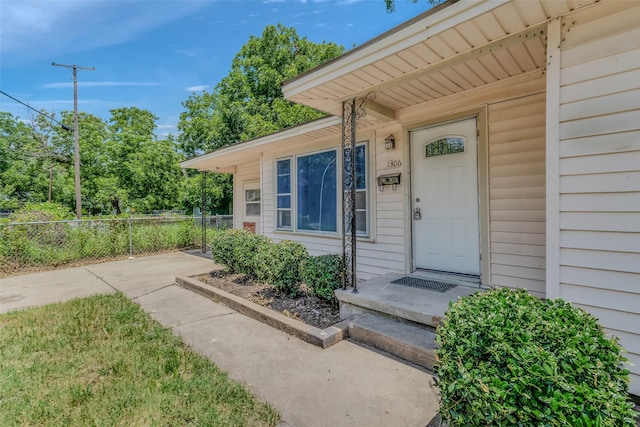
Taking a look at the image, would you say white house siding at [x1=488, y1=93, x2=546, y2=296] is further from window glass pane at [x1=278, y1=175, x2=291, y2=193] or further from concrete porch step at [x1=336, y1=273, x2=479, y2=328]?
window glass pane at [x1=278, y1=175, x2=291, y2=193]

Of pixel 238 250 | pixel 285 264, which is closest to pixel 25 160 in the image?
pixel 238 250

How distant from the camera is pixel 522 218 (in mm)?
3176

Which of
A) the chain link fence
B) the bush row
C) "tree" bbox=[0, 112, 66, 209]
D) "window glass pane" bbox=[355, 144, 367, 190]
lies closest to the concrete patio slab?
the chain link fence

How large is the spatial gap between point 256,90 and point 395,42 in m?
15.8

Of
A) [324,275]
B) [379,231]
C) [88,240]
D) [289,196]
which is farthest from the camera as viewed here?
[88,240]

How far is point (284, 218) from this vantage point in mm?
6555

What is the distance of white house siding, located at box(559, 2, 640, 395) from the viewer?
186cm

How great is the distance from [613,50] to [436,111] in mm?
1943

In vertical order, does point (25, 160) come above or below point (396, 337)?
above

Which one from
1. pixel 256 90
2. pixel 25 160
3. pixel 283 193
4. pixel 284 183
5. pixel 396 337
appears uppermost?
pixel 256 90

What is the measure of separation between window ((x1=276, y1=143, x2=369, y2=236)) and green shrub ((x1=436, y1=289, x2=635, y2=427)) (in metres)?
3.23

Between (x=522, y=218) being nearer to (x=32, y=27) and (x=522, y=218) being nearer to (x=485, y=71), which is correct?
(x=485, y=71)

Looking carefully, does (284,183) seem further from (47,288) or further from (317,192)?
(47,288)

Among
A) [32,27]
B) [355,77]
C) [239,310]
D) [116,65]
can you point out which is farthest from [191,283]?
[116,65]
